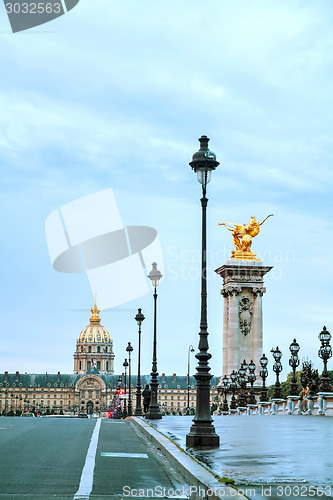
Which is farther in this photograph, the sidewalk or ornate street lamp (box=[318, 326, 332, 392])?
ornate street lamp (box=[318, 326, 332, 392])

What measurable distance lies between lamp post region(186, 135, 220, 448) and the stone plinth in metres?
71.1

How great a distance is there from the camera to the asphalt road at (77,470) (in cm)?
1242

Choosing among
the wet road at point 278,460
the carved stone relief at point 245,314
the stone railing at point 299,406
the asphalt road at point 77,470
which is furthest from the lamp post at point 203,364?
the carved stone relief at point 245,314

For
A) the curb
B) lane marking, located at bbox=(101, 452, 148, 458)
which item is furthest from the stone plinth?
the curb

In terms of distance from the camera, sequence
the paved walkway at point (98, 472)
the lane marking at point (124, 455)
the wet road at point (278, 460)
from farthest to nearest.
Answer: the lane marking at point (124, 455) → the wet road at point (278, 460) → the paved walkway at point (98, 472)

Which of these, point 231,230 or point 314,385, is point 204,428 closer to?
point 314,385

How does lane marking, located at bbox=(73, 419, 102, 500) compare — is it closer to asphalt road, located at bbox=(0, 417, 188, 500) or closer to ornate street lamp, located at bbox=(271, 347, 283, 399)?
asphalt road, located at bbox=(0, 417, 188, 500)

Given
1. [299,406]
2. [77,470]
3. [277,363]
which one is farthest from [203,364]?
[277,363]

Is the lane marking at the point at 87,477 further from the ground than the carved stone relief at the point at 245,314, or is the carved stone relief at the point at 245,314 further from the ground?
the carved stone relief at the point at 245,314

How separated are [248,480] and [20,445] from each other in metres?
9.04

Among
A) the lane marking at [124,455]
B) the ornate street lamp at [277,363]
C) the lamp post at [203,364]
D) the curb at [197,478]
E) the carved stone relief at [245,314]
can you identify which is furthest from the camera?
the carved stone relief at [245,314]

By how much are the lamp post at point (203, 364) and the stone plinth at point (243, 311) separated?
2799 inches

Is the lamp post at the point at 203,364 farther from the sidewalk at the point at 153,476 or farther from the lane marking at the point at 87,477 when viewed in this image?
the lane marking at the point at 87,477

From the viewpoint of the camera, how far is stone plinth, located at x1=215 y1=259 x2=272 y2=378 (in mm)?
93125
